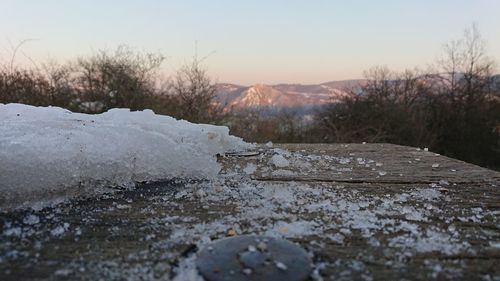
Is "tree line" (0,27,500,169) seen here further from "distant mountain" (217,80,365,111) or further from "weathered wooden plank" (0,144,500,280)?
"weathered wooden plank" (0,144,500,280)

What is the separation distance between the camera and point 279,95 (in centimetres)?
1590

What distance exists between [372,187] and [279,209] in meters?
0.37

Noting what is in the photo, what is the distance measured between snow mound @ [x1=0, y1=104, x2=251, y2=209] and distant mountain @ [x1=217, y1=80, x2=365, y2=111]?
9.81 metres

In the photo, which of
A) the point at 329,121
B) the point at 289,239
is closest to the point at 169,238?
the point at 289,239

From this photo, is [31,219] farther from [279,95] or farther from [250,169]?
[279,95]

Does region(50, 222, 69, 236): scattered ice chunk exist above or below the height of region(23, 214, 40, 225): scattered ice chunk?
below

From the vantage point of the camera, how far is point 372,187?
1.30 metres

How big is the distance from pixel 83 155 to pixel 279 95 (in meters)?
14.9

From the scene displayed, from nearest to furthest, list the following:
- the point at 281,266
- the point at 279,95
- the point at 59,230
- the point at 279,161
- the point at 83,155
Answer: the point at 281,266
the point at 59,230
the point at 83,155
the point at 279,161
the point at 279,95

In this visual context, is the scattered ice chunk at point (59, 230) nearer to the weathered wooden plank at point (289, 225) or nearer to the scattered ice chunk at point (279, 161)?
the weathered wooden plank at point (289, 225)

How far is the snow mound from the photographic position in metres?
1.06

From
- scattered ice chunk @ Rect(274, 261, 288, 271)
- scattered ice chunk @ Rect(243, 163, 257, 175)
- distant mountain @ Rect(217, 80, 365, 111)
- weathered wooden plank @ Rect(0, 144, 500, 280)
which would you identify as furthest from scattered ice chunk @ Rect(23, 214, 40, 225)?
distant mountain @ Rect(217, 80, 365, 111)

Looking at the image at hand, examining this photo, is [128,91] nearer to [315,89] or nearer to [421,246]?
[421,246]

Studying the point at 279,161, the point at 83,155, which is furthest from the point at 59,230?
the point at 279,161
